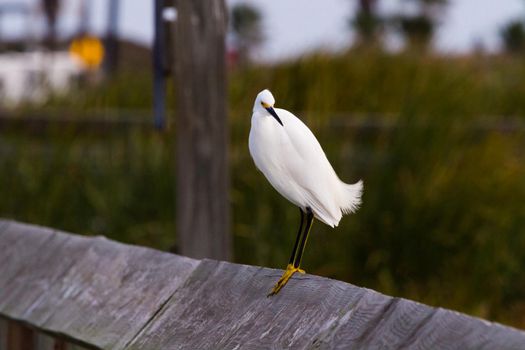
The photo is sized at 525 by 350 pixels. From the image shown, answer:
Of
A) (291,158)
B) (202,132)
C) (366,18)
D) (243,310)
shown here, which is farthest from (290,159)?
(366,18)

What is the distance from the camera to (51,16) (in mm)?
76312

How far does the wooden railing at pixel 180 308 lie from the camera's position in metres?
2.27

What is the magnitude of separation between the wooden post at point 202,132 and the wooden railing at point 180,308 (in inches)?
80.4

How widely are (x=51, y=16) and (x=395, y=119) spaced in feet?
229

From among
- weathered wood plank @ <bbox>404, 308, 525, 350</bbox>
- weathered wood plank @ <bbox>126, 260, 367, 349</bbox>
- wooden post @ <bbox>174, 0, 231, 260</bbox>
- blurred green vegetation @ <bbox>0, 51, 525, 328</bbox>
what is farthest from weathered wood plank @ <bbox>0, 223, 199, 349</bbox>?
blurred green vegetation @ <bbox>0, 51, 525, 328</bbox>

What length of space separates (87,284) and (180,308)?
576 millimetres

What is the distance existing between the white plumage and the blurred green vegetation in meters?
4.86

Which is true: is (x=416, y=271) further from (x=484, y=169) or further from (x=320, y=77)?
(x=320, y=77)

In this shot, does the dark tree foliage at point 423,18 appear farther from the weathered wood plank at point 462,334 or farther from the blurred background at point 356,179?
the weathered wood plank at point 462,334

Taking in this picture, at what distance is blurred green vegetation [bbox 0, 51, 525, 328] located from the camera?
798cm

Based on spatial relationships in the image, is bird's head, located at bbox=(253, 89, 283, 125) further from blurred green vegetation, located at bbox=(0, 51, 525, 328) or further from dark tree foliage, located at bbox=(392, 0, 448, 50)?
dark tree foliage, located at bbox=(392, 0, 448, 50)

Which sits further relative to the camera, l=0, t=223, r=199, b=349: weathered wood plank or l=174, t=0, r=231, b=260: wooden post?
l=174, t=0, r=231, b=260: wooden post

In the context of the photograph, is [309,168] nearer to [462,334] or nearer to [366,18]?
[462,334]

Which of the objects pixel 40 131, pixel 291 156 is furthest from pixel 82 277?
pixel 40 131
